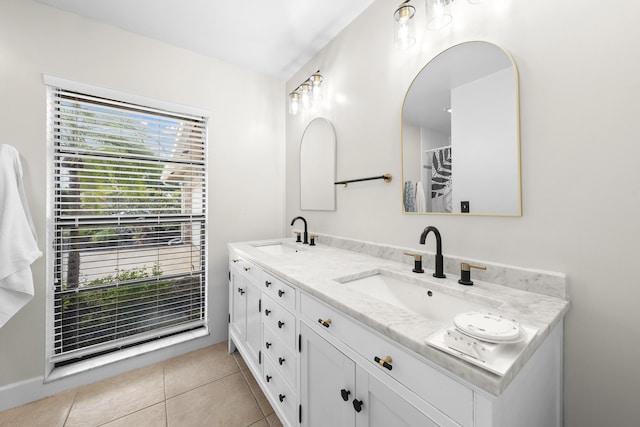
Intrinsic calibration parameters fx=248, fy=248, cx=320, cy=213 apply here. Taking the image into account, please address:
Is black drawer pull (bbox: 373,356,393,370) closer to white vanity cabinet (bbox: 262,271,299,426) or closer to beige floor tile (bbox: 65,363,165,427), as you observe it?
white vanity cabinet (bbox: 262,271,299,426)

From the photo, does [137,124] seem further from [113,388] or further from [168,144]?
[113,388]

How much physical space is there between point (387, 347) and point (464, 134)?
0.98 m

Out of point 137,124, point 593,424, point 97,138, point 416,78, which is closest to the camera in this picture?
point 593,424

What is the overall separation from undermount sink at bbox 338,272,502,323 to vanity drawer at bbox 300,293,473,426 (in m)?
0.28

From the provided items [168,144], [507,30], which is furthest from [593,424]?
[168,144]

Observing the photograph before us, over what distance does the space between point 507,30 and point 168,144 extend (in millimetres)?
2282

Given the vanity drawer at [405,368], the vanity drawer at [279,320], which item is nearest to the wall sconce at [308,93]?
the vanity drawer at [279,320]

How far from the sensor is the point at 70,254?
68.2 inches

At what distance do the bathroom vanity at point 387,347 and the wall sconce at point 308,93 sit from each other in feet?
4.34

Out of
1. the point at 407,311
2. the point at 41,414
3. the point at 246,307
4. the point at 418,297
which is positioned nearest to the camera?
the point at 407,311

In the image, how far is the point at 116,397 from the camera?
1.63m

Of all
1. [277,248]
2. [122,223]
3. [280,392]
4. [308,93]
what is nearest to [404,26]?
[308,93]

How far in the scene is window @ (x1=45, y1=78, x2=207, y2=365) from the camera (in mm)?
1705

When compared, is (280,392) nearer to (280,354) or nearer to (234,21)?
(280,354)
